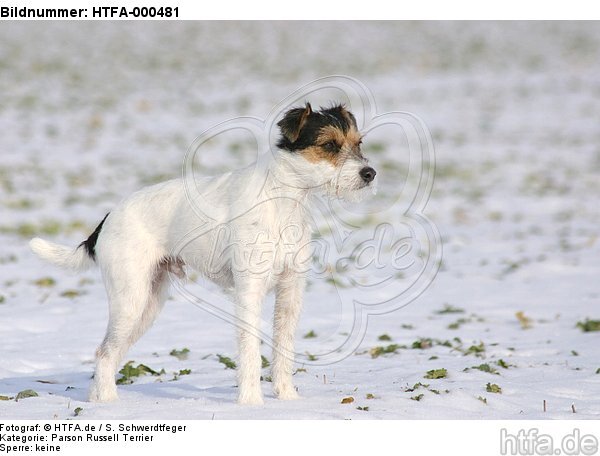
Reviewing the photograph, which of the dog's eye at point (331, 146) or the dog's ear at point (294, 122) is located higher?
the dog's ear at point (294, 122)

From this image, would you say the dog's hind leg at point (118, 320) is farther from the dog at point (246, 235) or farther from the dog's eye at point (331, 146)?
the dog's eye at point (331, 146)

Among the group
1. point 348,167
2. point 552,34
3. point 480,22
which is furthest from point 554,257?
point 480,22

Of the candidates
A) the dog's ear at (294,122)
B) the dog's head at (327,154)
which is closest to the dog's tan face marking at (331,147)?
the dog's head at (327,154)

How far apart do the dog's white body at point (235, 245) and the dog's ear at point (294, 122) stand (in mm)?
146

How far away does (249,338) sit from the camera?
6.02m

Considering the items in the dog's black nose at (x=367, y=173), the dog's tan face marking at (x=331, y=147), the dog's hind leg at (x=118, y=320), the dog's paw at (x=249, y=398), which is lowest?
the dog's paw at (x=249, y=398)

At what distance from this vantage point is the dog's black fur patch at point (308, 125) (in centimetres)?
604

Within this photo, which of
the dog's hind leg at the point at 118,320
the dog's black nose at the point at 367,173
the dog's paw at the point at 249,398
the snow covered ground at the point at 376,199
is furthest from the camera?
the snow covered ground at the point at 376,199

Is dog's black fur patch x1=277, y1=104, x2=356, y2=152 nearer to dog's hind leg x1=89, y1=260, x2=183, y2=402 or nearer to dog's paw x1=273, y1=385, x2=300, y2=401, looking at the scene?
dog's hind leg x1=89, y1=260, x2=183, y2=402

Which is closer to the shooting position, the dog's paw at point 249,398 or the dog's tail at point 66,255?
the dog's paw at point 249,398

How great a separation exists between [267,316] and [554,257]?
6160 mm

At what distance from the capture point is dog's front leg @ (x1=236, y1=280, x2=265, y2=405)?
6.01 meters

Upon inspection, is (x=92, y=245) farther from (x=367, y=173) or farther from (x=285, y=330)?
(x=367, y=173)
